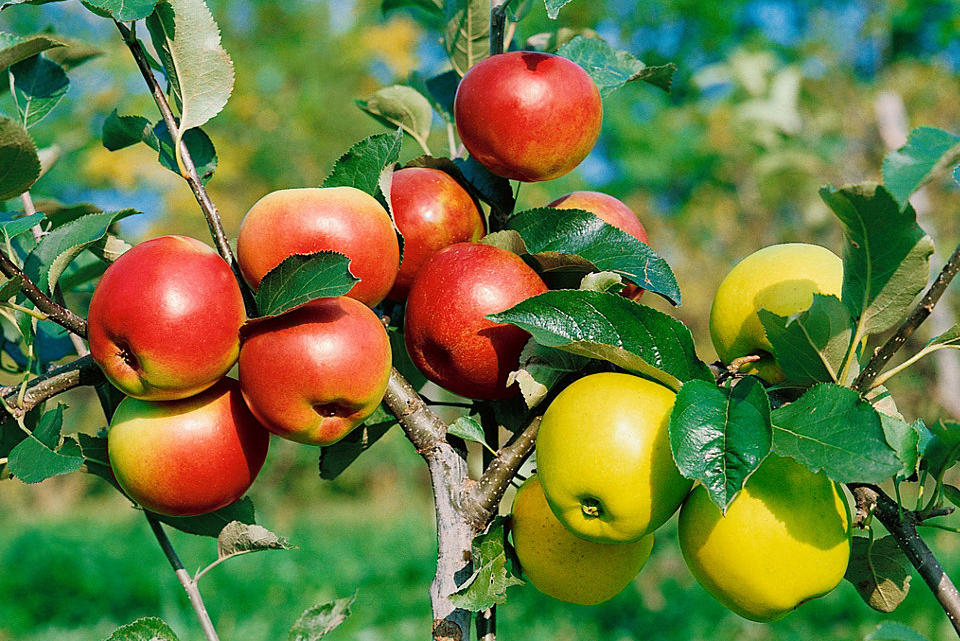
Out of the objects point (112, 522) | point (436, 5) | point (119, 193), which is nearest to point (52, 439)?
point (436, 5)

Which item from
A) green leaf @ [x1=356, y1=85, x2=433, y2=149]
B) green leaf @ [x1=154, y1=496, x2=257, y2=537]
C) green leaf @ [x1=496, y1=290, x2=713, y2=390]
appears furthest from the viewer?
green leaf @ [x1=356, y1=85, x2=433, y2=149]

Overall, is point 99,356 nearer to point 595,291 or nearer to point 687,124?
point 595,291

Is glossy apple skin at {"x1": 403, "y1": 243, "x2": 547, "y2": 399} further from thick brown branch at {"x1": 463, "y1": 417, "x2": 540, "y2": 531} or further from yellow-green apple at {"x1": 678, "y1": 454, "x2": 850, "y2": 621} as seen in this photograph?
yellow-green apple at {"x1": 678, "y1": 454, "x2": 850, "y2": 621}

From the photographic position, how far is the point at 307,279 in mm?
530

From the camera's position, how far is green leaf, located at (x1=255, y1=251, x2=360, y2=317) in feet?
1.70

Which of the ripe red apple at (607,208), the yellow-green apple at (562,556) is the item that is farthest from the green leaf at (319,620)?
the ripe red apple at (607,208)

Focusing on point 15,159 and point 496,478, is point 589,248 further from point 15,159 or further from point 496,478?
point 15,159

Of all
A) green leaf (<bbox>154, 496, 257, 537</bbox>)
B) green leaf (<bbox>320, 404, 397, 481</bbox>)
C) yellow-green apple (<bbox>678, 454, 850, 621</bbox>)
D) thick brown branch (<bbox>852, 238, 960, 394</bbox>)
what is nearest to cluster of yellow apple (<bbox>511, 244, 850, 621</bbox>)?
yellow-green apple (<bbox>678, 454, 850, 621</bbox>)

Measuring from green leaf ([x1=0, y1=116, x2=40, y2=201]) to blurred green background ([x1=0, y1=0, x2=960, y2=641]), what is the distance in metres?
0.60

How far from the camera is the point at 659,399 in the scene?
1.82 feet

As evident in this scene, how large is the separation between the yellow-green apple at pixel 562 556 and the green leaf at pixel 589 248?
7.5 inches

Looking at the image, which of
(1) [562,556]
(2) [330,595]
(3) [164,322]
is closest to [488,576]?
(1) [562,556]

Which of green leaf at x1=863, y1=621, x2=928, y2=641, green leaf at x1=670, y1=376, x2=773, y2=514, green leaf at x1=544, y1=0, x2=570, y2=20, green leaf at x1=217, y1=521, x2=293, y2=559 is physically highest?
green leaf at x1=544, y1=0, x2=570, y2=20

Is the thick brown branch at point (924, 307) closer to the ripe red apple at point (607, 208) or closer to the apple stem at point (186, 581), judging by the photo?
the ripe red apple at point (607, 208)
